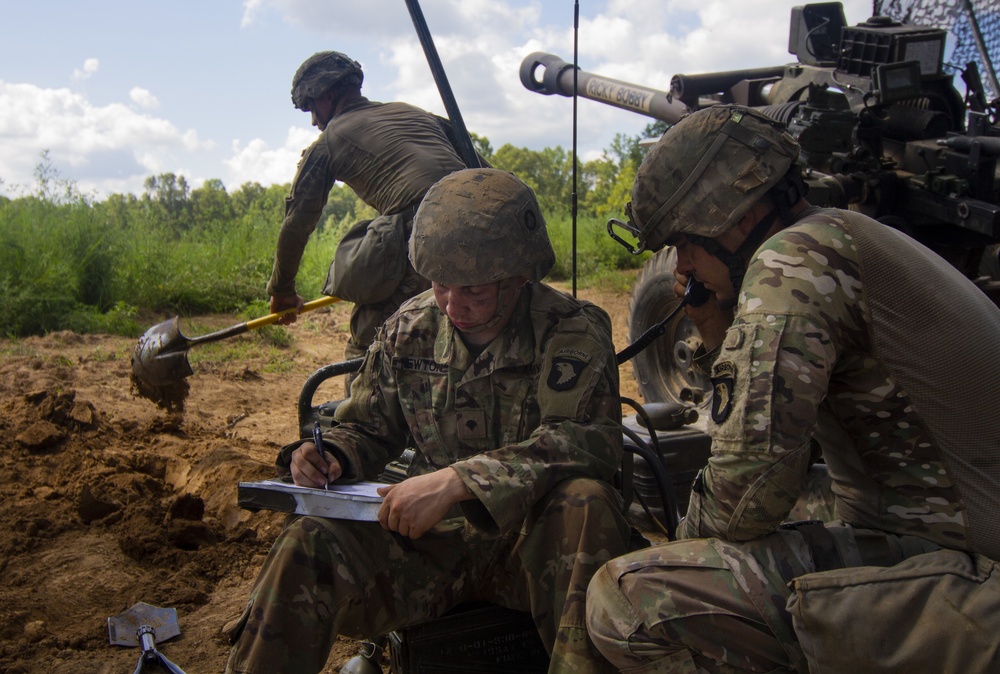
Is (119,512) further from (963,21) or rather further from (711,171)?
(963,21)

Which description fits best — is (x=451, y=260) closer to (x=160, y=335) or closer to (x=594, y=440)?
(x=594, y=440)

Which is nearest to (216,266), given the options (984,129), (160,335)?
(160,335)

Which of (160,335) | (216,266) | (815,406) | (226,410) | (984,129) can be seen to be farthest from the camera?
(216,266)

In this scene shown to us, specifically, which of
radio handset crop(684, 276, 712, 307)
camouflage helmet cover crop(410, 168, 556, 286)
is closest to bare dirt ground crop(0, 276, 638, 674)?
camouflage helmet cover crop(410, 168, 556, 286)

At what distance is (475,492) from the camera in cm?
244

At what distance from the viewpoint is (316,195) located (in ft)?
16.7

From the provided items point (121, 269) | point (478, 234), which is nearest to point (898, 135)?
point (478, 234)

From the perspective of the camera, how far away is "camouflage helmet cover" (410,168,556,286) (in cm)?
276

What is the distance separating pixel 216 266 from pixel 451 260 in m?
8.32

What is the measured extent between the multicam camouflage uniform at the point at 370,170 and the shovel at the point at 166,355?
11.3 inches

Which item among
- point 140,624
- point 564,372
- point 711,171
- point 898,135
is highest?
point 898,135

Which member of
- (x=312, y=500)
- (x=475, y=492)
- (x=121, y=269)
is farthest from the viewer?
(x=121, y=269)

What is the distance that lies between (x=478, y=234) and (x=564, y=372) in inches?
18.3

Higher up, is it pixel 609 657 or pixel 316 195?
pixel 316 195
